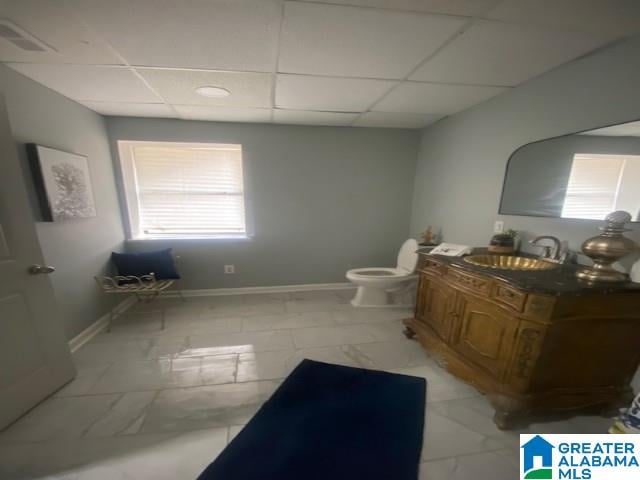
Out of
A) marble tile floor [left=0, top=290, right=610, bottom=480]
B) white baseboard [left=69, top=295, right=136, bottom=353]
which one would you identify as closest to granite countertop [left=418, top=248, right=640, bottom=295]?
marble tile floor [left=0, top=290, right=610, bottom=480]

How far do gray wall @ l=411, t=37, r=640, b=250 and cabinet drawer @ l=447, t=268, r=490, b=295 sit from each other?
0.68 metres

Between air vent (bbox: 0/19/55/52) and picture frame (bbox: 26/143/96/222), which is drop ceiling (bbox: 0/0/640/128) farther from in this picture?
picture frame (bbox: 26/143/96/222)

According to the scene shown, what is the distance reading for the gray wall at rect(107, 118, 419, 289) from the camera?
2.93 meters

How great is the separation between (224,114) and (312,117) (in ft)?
2.96

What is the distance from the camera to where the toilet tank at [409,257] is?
276 cm

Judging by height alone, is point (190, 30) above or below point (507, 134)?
above

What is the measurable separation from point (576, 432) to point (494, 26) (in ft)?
7.22

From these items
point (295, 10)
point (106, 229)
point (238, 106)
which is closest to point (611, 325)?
point (295, 10)

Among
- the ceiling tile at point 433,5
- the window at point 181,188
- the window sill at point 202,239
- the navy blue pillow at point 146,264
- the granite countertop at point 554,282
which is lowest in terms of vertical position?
the navy blue pillow at point 146,264

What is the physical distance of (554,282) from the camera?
1305mm

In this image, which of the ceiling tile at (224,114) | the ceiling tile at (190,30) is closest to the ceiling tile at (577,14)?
the ceiling tile at (190,30)

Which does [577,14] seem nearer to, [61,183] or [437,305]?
[437,305]

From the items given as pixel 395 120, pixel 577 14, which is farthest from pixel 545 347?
pixel 395 120

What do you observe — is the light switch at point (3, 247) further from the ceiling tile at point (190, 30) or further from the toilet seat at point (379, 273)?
the toilet seat at point (379, 273)
